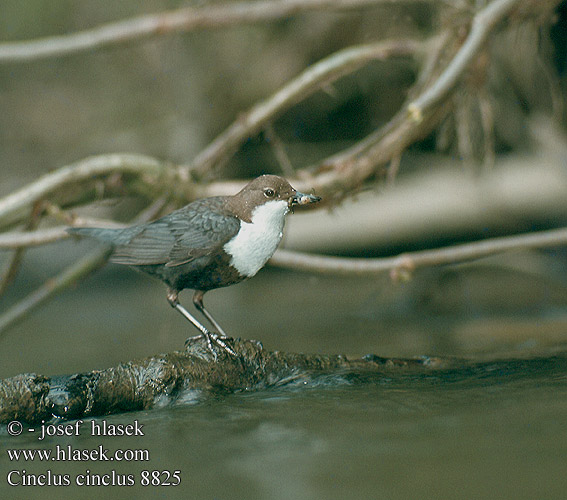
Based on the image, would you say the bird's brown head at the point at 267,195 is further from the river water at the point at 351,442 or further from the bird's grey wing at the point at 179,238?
the river water at the point at 351,442

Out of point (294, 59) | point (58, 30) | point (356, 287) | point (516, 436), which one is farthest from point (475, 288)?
point (58, 30)

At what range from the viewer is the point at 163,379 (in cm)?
259

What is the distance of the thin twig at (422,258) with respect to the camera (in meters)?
3.99

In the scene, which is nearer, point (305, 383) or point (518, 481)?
point (518, 481)

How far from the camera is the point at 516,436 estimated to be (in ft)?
6.65

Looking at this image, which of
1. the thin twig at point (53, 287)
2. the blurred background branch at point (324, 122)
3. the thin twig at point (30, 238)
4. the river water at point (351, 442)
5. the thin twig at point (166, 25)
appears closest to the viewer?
the river water at point (351, 442)

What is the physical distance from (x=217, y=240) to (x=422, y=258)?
5.97 feet

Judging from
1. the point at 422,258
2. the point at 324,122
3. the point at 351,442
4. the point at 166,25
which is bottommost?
the point at 351,442

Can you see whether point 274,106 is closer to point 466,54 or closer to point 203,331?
point 466,54

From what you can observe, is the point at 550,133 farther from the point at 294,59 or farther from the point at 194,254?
the point at 194,254

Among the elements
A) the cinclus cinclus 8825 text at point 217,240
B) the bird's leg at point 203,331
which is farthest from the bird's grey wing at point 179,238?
the bird's leg at point 203,331

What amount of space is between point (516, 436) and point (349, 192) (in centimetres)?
216

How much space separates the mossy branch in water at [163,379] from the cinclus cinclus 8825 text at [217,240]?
106mm

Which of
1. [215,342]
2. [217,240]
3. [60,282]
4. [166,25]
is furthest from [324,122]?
[217,240]
